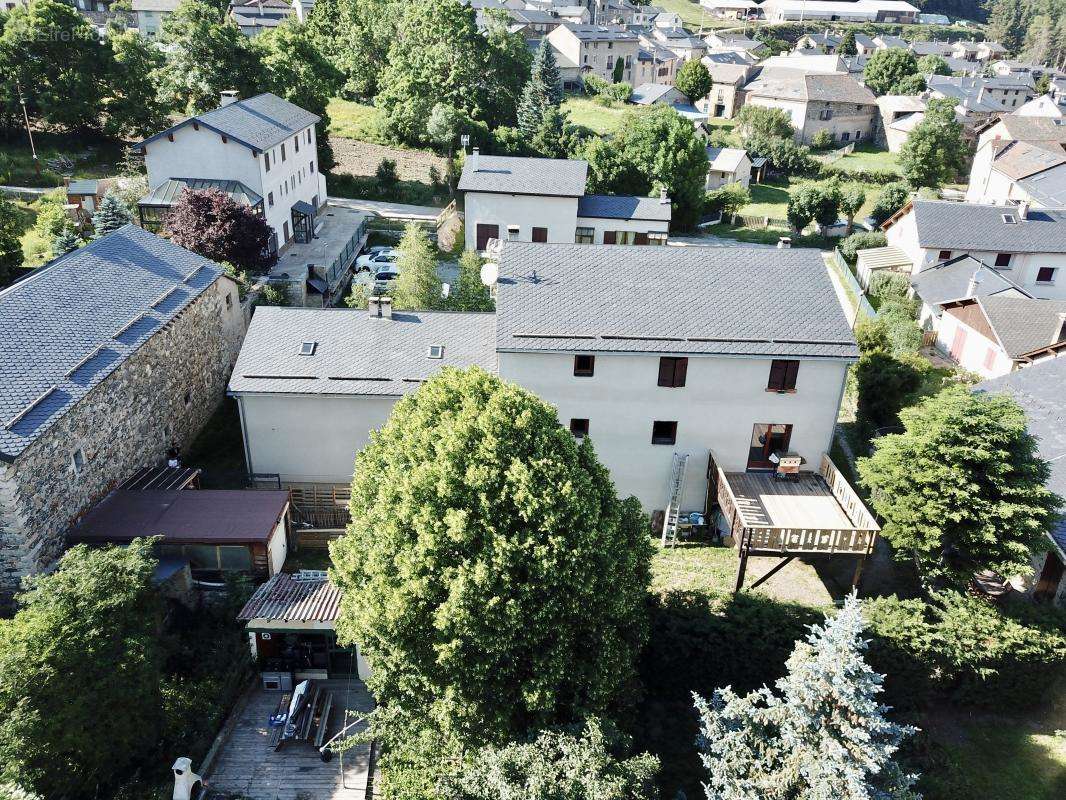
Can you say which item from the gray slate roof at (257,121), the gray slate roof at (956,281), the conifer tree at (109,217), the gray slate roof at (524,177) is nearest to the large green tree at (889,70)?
the gray slate roof at (956,281)

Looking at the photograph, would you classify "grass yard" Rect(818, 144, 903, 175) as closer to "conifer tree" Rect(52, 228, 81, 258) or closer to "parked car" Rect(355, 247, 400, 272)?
"parked car" Rect(355, 247, 400, 272)

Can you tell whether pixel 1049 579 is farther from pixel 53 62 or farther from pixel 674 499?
pixel 53 62

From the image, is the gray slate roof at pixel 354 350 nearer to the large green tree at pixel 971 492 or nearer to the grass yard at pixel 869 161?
the large green tree at pixel 971 492

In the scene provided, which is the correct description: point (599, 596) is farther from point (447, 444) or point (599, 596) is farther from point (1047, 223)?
point (1047, 223)

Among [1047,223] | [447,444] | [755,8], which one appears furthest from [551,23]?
[447,444]

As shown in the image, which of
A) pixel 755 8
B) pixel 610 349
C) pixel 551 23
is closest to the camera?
pixel 610 349

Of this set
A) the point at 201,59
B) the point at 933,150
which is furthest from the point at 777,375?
the point at 933,150
